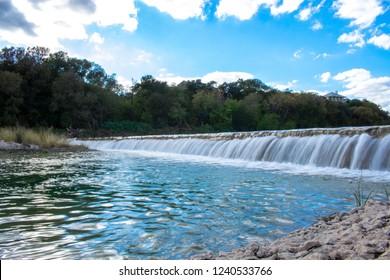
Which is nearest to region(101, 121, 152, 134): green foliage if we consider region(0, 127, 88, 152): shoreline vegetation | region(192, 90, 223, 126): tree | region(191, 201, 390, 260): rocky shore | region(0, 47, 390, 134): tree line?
region(0, 47, 390, 134): tree line

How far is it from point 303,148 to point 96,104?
39.1 meters

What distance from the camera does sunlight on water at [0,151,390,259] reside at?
3.10 m

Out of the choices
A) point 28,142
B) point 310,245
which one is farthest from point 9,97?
point 310,245

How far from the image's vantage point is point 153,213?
14.4ft

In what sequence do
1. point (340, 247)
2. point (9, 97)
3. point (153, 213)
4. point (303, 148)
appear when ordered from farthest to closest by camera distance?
1. point (9, 97)
2. point (303, 148)
3. point (153, 213)
4. point (340, 247)

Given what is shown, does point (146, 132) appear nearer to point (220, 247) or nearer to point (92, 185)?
point (92, 185)

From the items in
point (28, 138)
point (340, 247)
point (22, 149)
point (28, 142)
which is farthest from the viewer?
point (28, 138)

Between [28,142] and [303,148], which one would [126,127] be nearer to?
[28,142]

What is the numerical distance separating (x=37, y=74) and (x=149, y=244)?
50497 mm

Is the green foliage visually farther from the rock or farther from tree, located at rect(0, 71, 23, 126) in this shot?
the rock

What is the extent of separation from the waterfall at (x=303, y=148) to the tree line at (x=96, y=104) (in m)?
29.6

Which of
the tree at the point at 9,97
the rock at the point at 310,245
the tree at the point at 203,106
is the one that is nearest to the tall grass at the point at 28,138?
the rock at the point at 310,245

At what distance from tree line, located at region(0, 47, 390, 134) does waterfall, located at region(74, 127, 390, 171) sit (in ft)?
97.1
